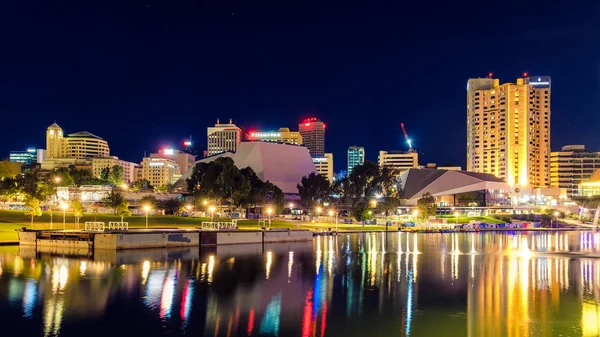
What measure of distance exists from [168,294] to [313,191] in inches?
3825

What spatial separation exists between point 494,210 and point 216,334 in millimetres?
144408

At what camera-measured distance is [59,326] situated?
25.8 metres

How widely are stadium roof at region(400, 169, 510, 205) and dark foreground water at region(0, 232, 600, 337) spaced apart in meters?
Answer: 106

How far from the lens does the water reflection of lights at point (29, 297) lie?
94.0 ft

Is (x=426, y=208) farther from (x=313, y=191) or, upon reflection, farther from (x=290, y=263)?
(x=290, y=263)

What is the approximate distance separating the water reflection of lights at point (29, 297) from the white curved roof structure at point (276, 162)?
118493mm

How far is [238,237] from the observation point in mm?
67750

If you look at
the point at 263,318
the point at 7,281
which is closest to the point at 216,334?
the point at 263,318

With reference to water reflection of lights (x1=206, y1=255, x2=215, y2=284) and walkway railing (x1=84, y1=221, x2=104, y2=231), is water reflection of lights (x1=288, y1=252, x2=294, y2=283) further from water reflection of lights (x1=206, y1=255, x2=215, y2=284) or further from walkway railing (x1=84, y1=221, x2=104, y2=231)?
walkway railing (x1=84, y1=221, x2=104, y2=231)

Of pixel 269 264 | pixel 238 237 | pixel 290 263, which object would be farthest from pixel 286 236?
pixel 269 264

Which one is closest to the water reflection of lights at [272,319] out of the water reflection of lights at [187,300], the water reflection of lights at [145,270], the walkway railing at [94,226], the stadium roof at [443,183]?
the water reflection of lights at [187,300]

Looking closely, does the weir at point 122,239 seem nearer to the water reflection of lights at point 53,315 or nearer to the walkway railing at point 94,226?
the walkway railing at point 94,226

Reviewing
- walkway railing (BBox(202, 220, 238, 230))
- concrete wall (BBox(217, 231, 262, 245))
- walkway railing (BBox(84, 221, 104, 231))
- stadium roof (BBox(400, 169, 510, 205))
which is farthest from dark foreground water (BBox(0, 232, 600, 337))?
stadium roof (BBox(400, 169, 510, 205))

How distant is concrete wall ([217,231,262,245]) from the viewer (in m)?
65.4
